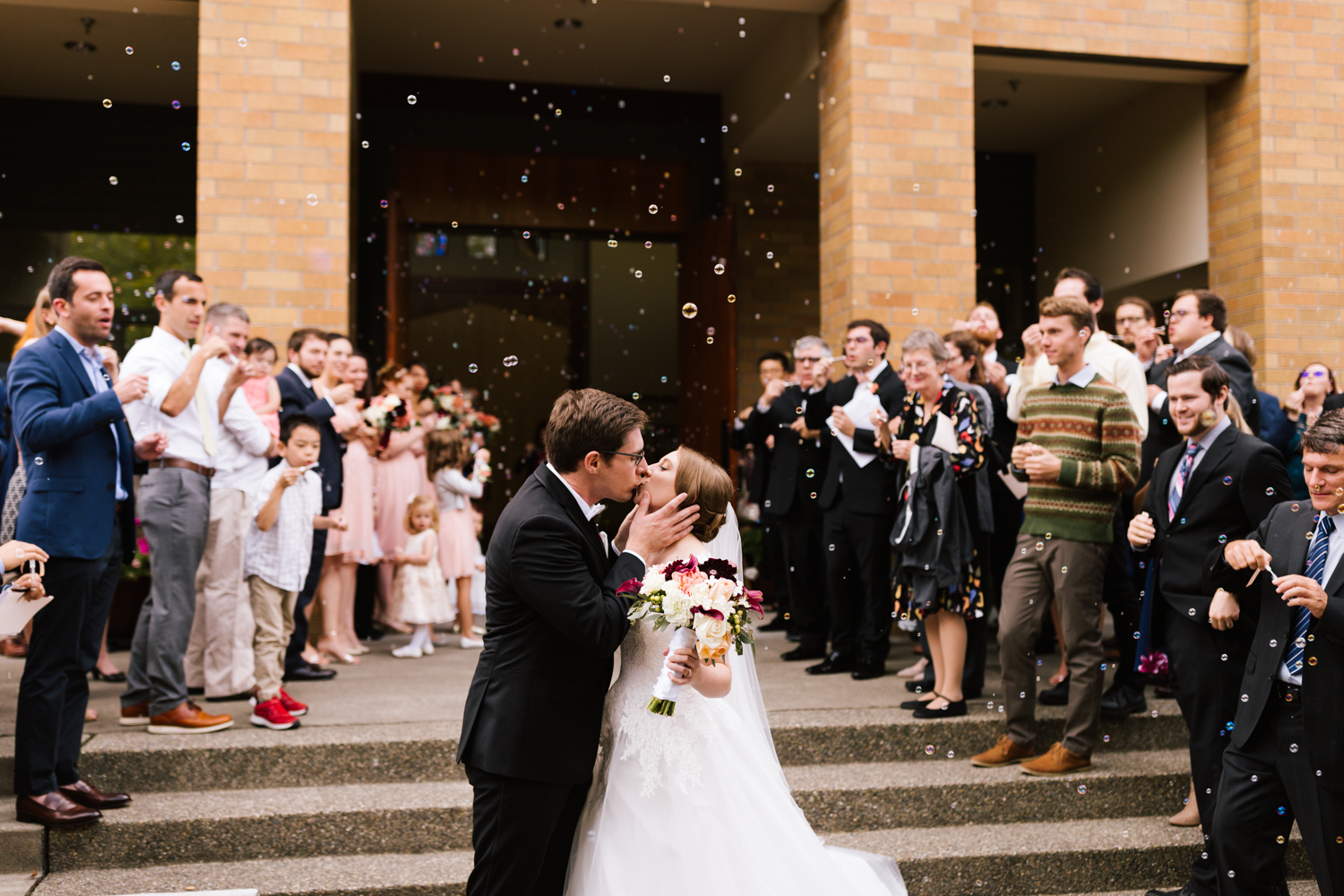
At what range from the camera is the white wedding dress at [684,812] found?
2.62 metres

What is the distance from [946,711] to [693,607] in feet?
9.71

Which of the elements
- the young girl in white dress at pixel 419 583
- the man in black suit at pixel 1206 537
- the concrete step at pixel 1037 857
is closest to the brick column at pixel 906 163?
the young girl in white dress at pixel 419 583

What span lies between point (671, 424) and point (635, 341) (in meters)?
3.50

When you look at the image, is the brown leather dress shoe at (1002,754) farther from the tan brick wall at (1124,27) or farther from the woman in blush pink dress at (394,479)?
the tan brick wall at (1124,27)

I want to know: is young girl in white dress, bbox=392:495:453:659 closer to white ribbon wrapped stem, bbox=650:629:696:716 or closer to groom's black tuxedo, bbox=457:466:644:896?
groom's black tuxedo, bbox=457:466:644:896

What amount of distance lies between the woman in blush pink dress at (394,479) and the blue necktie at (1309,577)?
522 centimetres

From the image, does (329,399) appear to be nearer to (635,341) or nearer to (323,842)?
(323,842)

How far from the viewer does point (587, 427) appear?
260 centimetres

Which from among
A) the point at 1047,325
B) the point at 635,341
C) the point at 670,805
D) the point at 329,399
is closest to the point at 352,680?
the point at 329,399

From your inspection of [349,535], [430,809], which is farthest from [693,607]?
[349,535]

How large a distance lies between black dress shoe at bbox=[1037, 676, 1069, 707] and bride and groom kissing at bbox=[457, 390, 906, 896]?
270cm

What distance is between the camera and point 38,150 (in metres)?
10.1

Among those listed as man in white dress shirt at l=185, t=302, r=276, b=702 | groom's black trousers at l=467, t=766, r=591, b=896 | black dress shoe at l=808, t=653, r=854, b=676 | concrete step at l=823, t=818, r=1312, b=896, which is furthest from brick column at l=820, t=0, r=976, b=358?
groom's black trousers at l=467, t=766, r=591, b=896

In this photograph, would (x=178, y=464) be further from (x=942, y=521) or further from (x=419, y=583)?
(x=942, y=521)
